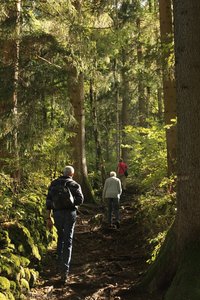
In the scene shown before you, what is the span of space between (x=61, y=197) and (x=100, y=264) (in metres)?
1.85

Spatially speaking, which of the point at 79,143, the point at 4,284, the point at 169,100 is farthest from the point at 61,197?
the point at 79,143

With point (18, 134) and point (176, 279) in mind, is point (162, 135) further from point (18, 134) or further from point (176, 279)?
point (176, 279)

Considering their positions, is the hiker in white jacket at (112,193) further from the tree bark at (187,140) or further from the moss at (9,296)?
the moss at (9,296)

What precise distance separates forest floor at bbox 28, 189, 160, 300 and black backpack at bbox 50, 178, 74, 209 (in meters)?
1.35

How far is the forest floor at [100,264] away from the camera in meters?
6.59

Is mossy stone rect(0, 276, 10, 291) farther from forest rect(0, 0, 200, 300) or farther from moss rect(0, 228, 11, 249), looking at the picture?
moss rect(0, 228, 11, 249)

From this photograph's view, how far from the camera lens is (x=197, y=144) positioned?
5527mm

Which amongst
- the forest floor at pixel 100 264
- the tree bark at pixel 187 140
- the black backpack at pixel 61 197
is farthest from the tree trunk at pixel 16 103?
the tree bark at pixel 187 140

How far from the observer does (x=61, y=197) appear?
7.74 meters

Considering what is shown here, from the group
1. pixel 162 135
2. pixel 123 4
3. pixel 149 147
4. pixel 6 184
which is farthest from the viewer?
pixel 123 4

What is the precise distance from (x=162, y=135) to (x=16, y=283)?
9.12m

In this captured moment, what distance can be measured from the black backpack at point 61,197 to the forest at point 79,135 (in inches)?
32.2

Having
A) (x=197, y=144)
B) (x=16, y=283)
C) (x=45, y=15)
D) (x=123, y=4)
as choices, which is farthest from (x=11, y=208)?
(x=123, y=4)

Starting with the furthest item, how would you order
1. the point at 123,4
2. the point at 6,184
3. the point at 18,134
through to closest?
the point at 123,4 < the point at 18,134 < the point at 6,184
